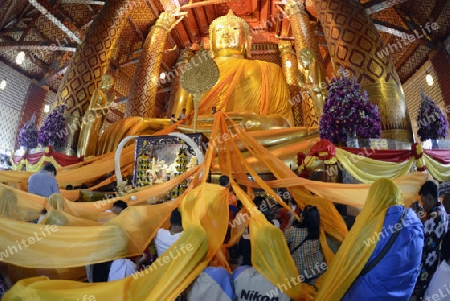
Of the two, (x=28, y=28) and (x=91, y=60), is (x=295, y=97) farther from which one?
(x=28, y=28)

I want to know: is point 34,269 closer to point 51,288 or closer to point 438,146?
point 51,288

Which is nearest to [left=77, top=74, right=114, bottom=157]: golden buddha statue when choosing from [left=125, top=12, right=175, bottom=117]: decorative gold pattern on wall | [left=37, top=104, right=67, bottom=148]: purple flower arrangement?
[left=37, top=104, right=67, bottom=148]: purple flower arrangement

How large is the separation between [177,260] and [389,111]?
13.2ft

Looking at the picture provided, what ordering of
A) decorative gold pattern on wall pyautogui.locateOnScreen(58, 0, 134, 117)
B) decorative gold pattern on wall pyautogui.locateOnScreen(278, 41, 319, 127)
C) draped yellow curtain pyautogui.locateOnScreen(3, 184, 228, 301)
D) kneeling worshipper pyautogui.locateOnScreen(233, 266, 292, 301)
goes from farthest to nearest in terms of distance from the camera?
decorative gold pattern on wall pyautogui.locateOnScreen(278, 41, 319, 127)
decorative gold pattern on wall pyautogui.locateOnScreen(58, 0, 134, 117)
kneeling worshipper pyautogui.locateOnScreen(233, 266, 292, 301)
draped yellow curtain pyautogui.locateOnScreen(3, 184, 228, 301)

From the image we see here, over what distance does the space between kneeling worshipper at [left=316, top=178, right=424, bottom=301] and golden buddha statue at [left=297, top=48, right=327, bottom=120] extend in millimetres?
3722

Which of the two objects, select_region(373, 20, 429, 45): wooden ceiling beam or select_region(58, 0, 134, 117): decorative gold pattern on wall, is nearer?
select_region(58, 0, 134, 117): decorative gold pattern on wall

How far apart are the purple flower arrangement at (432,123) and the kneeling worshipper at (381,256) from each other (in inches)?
133

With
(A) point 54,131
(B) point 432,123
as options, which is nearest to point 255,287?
(B) point 432,123

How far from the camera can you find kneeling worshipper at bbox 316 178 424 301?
1.24 metres

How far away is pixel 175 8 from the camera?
31.4 ft

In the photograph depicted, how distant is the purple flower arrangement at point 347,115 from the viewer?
12.4 feet

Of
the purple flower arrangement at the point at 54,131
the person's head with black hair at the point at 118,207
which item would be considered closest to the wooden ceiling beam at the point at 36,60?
the purple flower arrangement at the point at 54,131

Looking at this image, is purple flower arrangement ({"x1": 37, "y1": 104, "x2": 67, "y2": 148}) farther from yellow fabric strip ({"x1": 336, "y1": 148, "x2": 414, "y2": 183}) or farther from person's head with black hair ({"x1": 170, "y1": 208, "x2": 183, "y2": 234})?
yellow fabric strip ({"x1": 336, "y1": 148, "x2": 414, "y2": 183})

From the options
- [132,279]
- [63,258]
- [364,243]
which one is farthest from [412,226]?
[63,258]
